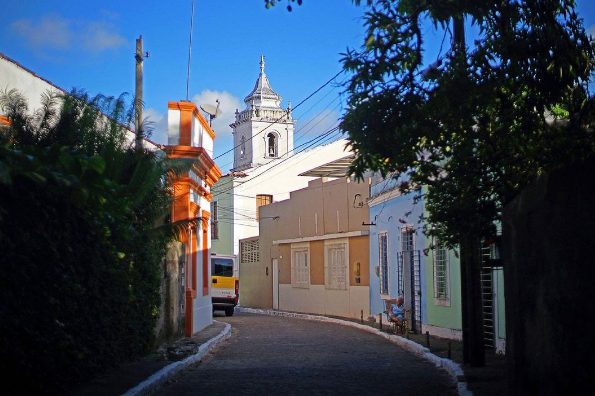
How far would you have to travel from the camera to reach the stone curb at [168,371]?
1046 cm

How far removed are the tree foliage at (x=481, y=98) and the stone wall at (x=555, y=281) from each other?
2.20 metres

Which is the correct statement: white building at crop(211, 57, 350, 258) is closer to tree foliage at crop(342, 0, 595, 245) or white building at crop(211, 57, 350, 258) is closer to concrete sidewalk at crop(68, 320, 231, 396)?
concrete sidewalk at crop(68, 320, 231, 396)

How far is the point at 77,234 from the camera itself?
9.56m

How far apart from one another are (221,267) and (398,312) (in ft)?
48.1

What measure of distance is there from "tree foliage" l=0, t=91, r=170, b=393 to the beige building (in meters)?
16.0

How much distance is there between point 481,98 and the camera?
9438 millimetres

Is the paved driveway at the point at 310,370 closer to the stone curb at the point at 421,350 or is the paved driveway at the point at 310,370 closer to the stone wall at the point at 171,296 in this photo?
the stone curb at the point at 421,350

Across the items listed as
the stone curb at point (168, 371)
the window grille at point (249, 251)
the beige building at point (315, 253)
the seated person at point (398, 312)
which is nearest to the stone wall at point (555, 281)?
the stone curb at point (168, 371)

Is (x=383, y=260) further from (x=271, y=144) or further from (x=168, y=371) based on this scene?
(x=271, y=144)

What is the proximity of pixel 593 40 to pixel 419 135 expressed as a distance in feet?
7.32

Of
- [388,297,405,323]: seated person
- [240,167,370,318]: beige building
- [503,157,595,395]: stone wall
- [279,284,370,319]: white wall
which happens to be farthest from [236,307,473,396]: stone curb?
[503,157,595,395]: stone wall

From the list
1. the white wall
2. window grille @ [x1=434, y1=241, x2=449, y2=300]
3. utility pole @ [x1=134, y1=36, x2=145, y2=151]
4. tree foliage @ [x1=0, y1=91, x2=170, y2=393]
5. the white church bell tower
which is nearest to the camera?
tree foliage @ [x1=0, y1=91, x2=170, y2=393]

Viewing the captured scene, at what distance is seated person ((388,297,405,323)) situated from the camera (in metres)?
21.0

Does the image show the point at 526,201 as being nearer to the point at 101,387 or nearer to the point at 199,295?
the point at 101,387
